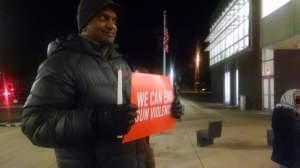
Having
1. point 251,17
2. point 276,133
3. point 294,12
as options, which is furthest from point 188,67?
point 276,133

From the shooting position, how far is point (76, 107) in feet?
7.38

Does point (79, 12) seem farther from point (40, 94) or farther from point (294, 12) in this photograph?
point (294, 12)

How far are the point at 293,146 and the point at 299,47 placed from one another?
19.3 meters

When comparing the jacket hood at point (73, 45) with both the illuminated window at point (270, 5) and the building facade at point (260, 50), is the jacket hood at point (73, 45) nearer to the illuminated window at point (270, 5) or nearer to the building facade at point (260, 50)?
the building facade at point (260, 50)

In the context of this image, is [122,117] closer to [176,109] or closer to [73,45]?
[73,45]

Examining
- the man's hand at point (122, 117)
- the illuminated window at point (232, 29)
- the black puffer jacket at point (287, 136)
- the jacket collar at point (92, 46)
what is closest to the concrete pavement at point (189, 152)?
the black puffer jacket at point (287, 136)

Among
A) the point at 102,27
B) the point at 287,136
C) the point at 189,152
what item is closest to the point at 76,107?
the point at 102,27

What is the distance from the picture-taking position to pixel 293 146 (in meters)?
6.39

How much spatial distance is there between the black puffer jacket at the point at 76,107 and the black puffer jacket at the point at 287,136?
433 cm

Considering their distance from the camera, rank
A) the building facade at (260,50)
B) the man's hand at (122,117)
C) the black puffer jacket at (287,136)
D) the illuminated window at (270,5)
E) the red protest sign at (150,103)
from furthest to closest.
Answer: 1. the illuminated window at (270,5)
2. the building facade at (260,50)
3. the black puffer jacket at (287,136)
4. the red protest sign at (150,103)
5. the man's hand at (122,117)

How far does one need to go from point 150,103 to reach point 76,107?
51 cm

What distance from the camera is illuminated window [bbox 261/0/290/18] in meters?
21.3

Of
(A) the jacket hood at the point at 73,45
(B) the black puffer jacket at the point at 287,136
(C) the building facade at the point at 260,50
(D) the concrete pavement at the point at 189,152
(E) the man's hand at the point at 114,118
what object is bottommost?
(D) the concrete pavement at the point at 189,152

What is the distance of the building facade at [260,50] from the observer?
20719 millimetres
